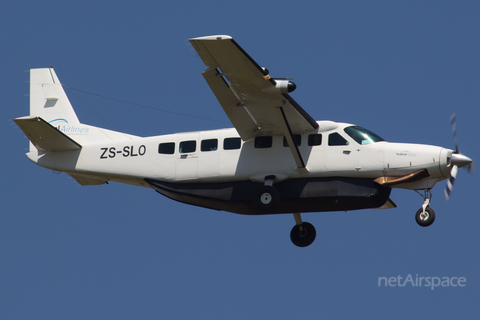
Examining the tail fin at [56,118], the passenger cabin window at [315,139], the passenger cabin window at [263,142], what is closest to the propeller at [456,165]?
the passenger cabin window at [315,139]

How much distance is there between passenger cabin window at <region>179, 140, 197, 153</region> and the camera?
2311cm

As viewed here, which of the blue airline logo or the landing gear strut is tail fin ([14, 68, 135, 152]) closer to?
the blue airline logo

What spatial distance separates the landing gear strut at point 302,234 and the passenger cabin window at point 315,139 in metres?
3.17

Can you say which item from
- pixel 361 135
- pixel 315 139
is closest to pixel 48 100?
pixel 315 139

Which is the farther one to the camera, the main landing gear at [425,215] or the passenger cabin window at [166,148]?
the passenger cabin window at [166,148]

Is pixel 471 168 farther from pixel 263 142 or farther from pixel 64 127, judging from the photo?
pixel 64 127

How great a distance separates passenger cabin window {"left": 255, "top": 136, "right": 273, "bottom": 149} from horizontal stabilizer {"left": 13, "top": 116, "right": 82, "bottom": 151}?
20.2 feet

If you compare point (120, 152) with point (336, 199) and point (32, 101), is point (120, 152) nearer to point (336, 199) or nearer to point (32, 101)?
point (32, 101)

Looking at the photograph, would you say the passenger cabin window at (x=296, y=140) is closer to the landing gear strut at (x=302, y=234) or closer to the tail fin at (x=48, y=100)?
the landing gear strut at (x=302, y=234)

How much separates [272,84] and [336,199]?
405 cm

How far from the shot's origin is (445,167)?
815 inches

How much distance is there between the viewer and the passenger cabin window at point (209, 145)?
22.9 meters

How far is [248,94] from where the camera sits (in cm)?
2089

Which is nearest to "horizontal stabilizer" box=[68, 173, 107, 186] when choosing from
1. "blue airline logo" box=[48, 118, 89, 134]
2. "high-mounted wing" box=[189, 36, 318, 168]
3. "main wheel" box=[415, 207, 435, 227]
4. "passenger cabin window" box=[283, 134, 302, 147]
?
"blue airline logo" box=[48, 118, 89, 134]
